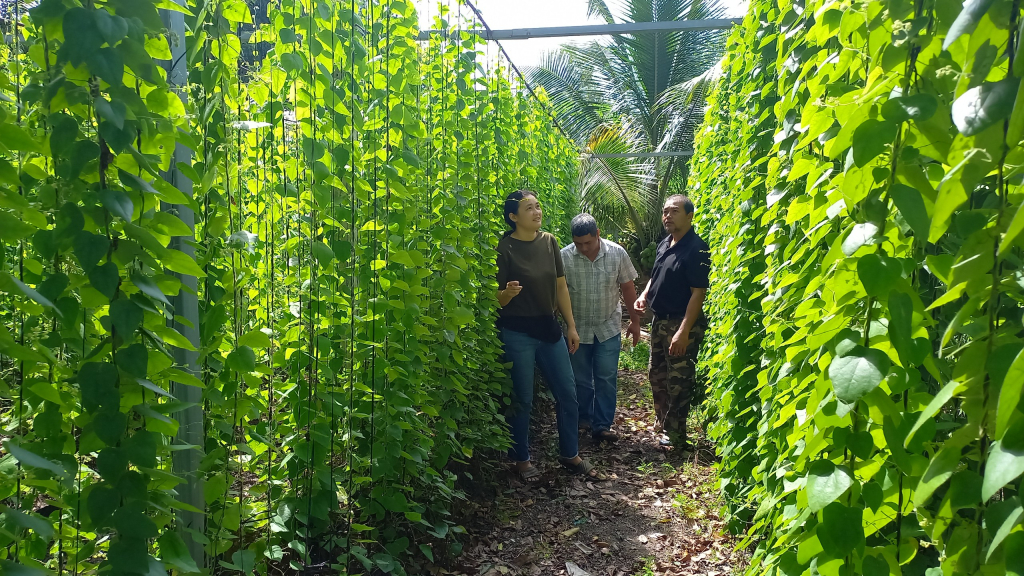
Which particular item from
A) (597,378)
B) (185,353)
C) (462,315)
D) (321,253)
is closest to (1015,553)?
(185,353)

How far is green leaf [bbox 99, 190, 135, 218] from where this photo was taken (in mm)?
1147

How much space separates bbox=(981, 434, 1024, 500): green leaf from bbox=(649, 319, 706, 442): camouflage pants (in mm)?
4354

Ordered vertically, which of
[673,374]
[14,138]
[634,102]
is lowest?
[673,374]

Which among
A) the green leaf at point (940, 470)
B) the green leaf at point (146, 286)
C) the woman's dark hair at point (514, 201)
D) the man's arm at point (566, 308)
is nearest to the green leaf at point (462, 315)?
the woman's dark hair at point (514, 201)

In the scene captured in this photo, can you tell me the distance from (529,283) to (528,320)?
248 millimetres

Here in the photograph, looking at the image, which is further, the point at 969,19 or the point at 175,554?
the point at 175,554

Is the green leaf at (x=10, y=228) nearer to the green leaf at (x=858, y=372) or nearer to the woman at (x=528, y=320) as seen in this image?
the green leaf at (x=858, y=372)

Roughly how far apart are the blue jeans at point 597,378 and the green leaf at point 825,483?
13.7 ft

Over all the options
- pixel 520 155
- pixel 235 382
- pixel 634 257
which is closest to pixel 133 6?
pixel 235 382

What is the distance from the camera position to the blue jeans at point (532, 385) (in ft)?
14.6

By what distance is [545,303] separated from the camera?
14.5ft

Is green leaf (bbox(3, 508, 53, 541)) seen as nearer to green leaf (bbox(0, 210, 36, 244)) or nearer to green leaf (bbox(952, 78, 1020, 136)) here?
green leaf (bbox(0, 210, 36, 244))

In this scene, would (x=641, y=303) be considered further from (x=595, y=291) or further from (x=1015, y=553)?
(x=1015, y=553)

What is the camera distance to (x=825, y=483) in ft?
3.54
